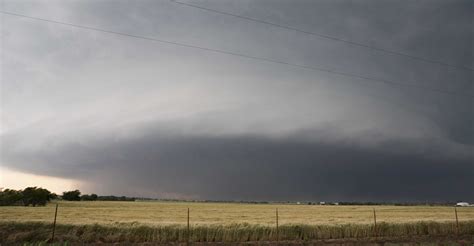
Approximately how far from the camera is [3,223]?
85.5 feet

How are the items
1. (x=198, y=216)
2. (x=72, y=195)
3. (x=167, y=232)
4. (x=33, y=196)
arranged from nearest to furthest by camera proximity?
(x=167, y=232), (x=198, y=216), (x=33, y=196), (x=72, y=195)

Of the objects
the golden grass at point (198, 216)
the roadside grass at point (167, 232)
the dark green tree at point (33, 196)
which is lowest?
the roadside grass at point (167, 232)

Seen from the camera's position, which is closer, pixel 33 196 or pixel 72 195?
pixel 33 196

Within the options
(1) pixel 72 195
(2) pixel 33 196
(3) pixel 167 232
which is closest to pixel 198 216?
(3) pixel 167 232

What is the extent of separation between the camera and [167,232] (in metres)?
25.0

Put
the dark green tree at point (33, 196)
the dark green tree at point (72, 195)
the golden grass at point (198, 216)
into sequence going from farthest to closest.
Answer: the dark green tree at point (72, 195) → the dark green tree at point (33, 196) → the golden grass at point (198, 216)

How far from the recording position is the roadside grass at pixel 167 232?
24.1 m

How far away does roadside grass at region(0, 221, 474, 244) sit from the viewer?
2409 cm

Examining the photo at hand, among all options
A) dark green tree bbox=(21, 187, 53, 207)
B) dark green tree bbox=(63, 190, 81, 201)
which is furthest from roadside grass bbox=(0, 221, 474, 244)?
dark green tree bbox=(63, 190, 81, 201)

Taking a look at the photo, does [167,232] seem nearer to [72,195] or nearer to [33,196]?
[33,196]

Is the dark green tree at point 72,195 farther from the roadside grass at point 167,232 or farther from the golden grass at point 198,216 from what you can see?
the roadside grass at point 167,232

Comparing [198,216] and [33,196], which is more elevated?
[33,196]

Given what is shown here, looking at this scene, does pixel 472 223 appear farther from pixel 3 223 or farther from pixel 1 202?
pixel 1 202

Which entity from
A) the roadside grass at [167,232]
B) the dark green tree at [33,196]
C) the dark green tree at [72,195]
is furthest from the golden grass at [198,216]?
the dark green tree at [72,195]
